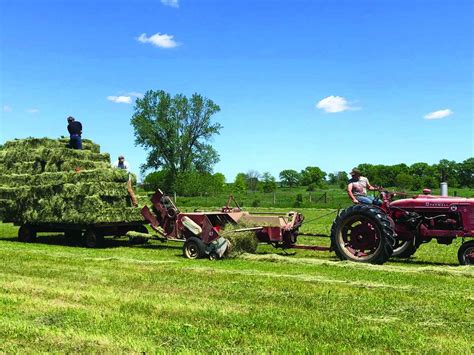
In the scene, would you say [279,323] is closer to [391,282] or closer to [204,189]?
[391,282]

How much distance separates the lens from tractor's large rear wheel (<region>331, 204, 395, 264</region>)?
1000 cm

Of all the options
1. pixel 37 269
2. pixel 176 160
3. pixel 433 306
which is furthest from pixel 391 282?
pixel 176 160

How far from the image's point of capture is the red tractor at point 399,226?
10.0 meters

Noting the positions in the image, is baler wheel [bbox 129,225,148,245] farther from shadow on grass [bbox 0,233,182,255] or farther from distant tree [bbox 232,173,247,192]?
distant tree [bbox 232,173,247,192]

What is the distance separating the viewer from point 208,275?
8.50m

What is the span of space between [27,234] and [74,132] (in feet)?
10.5

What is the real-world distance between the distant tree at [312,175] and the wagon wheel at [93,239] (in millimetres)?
83815

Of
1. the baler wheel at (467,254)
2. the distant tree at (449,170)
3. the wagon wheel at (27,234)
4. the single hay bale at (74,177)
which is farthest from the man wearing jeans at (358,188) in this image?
the distant tree at (449,170)

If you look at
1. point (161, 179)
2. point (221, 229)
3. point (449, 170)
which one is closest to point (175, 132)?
point (161, 179)

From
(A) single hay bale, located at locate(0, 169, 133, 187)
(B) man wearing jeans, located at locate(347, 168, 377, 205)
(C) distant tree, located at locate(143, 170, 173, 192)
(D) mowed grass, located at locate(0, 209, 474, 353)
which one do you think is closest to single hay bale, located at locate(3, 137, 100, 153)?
(A) single hay bale, located at locate(0, 169, 133, 187)

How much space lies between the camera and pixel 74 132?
15195mm

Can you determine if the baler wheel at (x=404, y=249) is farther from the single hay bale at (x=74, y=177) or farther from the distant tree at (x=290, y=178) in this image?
the distant tree at (x=290, y=178)

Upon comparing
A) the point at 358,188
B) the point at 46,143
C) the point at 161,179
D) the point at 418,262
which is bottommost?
the point at 418,262

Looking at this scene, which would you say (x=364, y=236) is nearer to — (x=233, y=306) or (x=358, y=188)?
(x=358, y=188)
